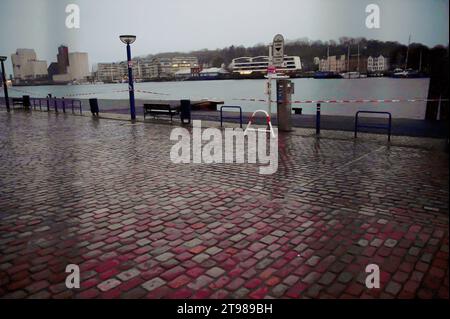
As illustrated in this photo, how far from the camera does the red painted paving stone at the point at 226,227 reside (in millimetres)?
3373

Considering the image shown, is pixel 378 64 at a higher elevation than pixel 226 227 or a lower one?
higher

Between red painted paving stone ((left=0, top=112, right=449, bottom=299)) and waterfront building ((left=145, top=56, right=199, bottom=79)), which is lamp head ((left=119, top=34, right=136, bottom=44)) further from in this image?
waterfront building ((left=145, top=56, right=199, bottom=79))

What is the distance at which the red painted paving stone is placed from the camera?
337 cm

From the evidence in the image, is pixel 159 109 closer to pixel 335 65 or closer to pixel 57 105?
pixel 57 105

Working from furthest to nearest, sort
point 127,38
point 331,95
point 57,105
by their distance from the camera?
point 331,95 < point 57,105 < point 127,38

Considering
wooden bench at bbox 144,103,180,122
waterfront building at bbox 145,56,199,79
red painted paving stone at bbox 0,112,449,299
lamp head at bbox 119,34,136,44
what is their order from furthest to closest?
waterfront building at bbox 145,56,199,79 < lamp head at bbox 119,34,136,44 < wooden bench at bbox 144,103,180,122 < red painted paving stone at bbox 0,112,449,299

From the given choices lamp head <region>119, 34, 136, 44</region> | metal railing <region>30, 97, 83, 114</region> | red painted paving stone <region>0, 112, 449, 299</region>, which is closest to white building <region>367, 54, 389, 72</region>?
metal railing <region>30, 97, 83, 114</region>

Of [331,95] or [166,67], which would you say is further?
[166,67]

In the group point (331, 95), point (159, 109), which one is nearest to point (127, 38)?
point (159, 109)

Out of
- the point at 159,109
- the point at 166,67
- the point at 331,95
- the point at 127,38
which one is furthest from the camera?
the point at 166,67

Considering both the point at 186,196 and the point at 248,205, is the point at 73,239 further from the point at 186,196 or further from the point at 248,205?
the point at 248,205

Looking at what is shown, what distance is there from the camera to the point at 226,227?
4.68 meters

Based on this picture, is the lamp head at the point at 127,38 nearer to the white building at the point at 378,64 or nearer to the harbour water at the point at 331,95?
the harbour water at the point at 331,95

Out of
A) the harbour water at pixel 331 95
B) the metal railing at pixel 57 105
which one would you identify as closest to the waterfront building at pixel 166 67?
the harbour water at pixel 331 95
